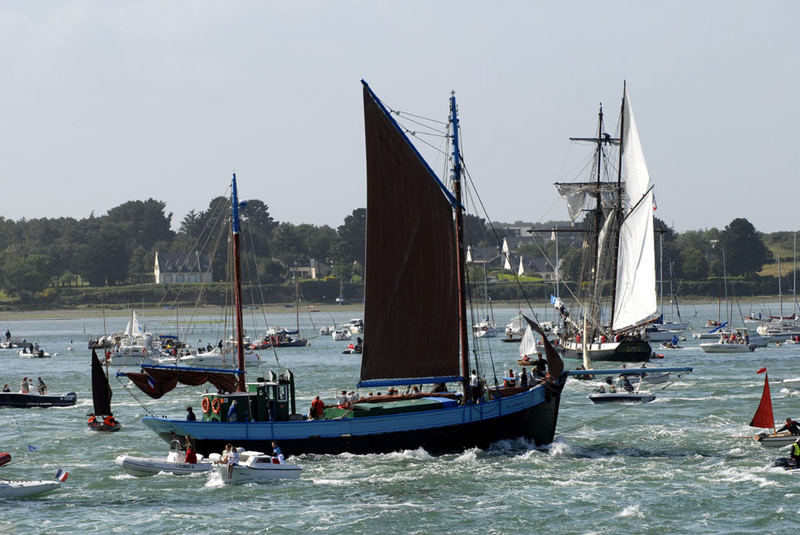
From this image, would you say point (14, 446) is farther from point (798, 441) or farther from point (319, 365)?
point (319, 365)

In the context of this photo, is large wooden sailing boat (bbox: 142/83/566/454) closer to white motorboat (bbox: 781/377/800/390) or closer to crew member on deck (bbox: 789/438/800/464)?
crew member on deck (bbox: 789/438/800/464)

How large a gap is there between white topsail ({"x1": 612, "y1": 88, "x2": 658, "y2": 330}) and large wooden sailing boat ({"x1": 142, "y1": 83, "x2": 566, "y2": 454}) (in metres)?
59.6

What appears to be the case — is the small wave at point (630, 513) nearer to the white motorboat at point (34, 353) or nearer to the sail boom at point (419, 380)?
the sail boom at point (419, 380)

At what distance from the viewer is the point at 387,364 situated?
55.5 meters

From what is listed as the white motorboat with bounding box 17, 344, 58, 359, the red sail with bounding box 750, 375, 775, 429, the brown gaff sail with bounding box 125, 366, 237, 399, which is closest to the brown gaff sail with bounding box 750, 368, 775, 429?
the red sail with bounding box 750, 375, 775, 429

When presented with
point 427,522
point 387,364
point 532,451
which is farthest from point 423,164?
point 427,522

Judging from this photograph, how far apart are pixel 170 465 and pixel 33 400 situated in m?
37.2

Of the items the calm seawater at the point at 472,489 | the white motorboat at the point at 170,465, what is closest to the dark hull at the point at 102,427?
the calm seawater at the point at 472,489

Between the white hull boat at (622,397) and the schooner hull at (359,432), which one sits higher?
the schooner hull at (359,432)

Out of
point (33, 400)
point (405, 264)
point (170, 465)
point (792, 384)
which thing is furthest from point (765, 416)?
point (33, 400)

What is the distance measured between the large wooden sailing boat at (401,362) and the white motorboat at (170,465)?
5.46 ft

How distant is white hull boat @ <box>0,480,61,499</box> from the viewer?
4893cm

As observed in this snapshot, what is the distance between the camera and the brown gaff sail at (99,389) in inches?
2537

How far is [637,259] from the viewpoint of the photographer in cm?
11512
